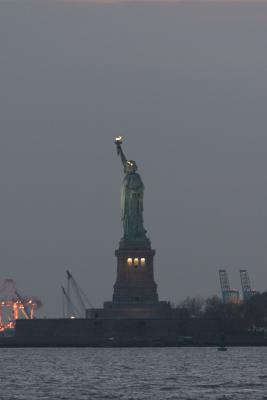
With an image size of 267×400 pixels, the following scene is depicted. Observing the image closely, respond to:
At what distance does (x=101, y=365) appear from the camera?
182m

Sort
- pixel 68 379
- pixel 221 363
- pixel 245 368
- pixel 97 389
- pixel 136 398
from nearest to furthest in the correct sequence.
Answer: pixel 136 398
pixel 97 389
pixel 68 379
pixel 245 368
pixel 221 363

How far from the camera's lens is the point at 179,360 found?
635 feet

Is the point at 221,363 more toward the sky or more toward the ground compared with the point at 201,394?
more toward the sky

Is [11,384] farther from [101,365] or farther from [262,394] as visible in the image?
[101,365]

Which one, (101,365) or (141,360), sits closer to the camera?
(101,365)

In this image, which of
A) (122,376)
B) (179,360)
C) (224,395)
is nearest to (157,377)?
(122,376)

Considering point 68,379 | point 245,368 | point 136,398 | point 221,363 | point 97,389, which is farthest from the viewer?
point 221,363

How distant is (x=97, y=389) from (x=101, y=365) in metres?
40.8

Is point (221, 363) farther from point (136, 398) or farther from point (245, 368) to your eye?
point (136, 398)

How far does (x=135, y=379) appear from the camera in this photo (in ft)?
502

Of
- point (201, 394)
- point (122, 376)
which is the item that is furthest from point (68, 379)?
point (201, 394)

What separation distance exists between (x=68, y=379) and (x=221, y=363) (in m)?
33.8

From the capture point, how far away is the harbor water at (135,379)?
134750 mm

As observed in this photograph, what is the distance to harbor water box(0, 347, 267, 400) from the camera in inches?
5305
